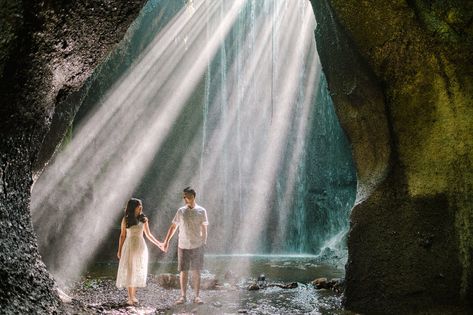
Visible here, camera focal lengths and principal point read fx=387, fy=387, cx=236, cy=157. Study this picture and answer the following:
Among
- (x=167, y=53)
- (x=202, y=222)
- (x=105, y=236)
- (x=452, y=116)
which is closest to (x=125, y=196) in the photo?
(x=105, y=236)

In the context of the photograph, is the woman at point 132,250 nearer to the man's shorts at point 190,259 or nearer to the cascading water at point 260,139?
the man's shorts at point 190,259

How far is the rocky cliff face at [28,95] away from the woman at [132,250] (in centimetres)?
263

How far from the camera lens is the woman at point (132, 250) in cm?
564

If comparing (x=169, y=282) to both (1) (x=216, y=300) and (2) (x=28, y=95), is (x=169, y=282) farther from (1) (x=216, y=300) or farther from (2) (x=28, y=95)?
(2) (x=28, y=95)

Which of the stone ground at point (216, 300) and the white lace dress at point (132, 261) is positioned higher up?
the white lace dress at point (132, 261)

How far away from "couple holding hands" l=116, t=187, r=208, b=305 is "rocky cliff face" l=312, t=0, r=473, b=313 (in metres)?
2.25

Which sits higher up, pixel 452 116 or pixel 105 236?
pixel 452 116

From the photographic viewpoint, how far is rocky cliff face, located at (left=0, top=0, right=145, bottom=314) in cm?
238

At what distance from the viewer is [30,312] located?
2.32 m

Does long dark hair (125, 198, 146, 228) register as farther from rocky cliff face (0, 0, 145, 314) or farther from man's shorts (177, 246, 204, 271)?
rocky cliff face (0, 0, 145, 314)

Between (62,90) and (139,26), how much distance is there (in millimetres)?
15799

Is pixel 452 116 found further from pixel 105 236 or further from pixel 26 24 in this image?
pixel 105 236

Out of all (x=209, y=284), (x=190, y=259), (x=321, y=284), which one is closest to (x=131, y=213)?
(x=190, y=259)

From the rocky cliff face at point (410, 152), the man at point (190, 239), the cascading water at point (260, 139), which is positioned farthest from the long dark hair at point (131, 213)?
the cascading water at point (260, 139)
